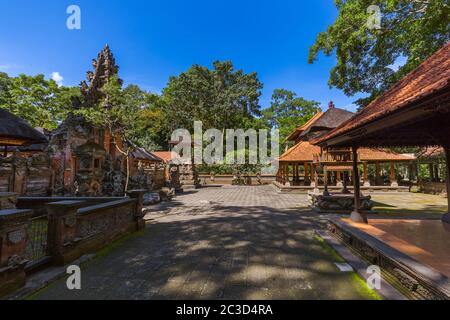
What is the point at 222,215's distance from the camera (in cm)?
944

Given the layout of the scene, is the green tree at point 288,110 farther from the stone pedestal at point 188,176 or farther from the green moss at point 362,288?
the green moss at point 362,288

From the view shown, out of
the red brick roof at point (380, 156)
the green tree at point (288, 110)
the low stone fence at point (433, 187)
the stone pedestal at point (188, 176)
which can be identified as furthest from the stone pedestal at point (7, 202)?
the green tree at point (288, 110)

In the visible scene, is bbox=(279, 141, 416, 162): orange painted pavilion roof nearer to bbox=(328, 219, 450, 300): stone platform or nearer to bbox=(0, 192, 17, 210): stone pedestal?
bbox=(328, 219, 450, 300): stone platform

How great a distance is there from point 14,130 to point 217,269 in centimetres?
693

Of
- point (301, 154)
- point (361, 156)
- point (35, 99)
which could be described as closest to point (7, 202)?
point (301, 154)

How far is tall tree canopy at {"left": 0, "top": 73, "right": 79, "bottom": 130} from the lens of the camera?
88.0 ft

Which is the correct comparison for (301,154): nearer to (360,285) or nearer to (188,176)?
(188,176)

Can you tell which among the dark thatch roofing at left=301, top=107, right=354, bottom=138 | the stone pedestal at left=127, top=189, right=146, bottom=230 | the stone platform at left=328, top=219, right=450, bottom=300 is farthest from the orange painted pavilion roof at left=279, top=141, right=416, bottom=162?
the stone pedestal at left=127, top=189, right=146, bottom=230

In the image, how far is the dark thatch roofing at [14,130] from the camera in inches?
250

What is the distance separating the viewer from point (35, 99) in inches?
1107

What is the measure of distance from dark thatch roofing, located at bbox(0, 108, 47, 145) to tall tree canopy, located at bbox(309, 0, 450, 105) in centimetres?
1417
